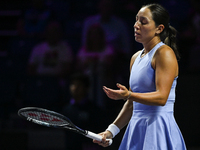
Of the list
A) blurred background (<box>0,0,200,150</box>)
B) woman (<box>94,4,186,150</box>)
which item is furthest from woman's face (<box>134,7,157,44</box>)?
blurred background (<box>0,0,200,150</box>)

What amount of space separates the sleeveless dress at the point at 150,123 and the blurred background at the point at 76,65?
72.7 inches

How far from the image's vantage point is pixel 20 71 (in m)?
5.19

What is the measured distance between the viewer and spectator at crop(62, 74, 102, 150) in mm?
3797

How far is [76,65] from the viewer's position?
4.92 m

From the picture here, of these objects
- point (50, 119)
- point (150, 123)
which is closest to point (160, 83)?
point (150, 123)

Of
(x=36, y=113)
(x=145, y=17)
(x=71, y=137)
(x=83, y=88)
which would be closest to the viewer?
(x=145, y=17)

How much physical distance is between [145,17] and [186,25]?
3.36 m

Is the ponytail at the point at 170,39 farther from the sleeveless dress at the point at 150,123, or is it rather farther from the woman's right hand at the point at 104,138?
the woman's right hand at the point at 104,138

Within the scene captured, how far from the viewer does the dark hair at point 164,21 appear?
201 centimetres

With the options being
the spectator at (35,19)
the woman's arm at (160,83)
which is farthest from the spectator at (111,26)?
the woman's arm at (160,83)

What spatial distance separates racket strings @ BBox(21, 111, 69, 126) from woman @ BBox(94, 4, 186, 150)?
0.44 metres

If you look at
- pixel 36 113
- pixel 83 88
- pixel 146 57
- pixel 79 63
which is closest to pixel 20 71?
pixel 79 63

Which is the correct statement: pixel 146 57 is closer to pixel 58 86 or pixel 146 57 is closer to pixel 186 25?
pixel 58 86

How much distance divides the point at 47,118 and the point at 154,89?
756mm
